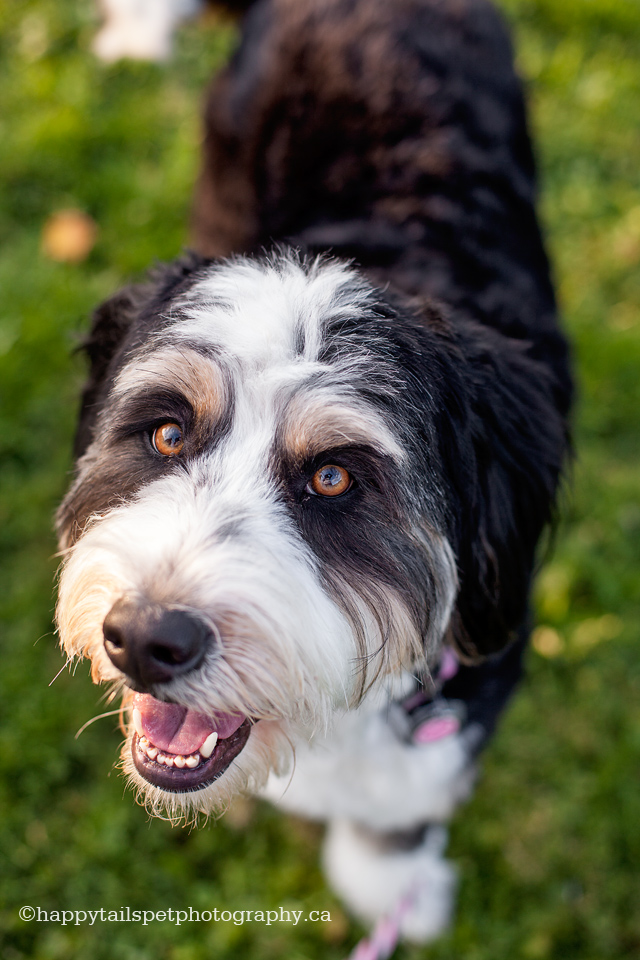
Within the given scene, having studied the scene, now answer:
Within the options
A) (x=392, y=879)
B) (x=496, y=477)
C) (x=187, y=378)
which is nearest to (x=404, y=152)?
(x=496, y=477)

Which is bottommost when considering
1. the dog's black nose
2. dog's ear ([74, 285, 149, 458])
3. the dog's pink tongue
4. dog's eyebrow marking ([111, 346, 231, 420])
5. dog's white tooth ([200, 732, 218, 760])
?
dog's white tooth ([200, 732, 218, 760])

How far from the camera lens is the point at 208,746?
67.8 inches

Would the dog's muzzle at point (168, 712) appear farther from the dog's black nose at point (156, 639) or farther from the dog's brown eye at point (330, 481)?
the dog's brown eye at point (330, 481)

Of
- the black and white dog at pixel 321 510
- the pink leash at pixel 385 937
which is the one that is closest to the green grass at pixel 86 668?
the pink leash at pixel 385 937

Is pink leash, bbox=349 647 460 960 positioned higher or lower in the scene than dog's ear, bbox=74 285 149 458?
lower

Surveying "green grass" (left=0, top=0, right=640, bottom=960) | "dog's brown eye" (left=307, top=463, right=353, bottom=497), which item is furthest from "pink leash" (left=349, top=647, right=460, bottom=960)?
"dog's brown eye" (left=307, top=463, right=353, bottom=497)

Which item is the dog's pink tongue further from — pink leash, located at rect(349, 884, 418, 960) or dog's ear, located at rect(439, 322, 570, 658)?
pink leash, located at rect(349, 884, 418, 960)

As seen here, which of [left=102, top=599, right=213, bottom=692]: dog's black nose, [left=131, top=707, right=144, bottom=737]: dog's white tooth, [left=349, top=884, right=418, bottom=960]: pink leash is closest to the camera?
[left=102, top=599, right=213, bottom=692]: dog's black nose

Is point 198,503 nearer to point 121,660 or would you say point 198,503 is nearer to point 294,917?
point 121,660

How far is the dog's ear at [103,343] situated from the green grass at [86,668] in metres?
0.22

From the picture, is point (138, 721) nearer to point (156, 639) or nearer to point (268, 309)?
point (156, 639)

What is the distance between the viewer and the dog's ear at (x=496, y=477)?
189 cm

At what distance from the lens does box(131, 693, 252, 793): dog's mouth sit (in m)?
1.69

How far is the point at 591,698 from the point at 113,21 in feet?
14.9
